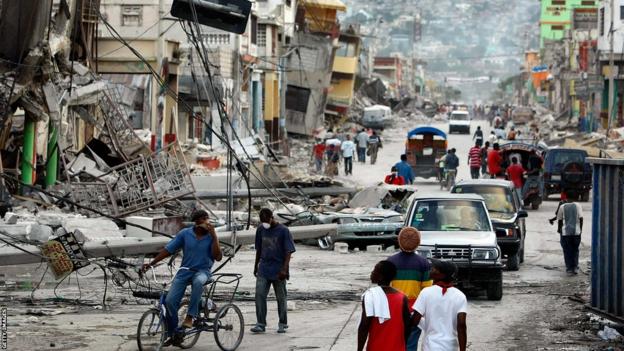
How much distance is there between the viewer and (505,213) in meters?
24.7

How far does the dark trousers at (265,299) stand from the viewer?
1546 centimetres

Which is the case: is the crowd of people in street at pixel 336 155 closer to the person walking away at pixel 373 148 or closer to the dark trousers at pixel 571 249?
the person walking away at pixel 373 148

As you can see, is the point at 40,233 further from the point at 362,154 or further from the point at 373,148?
the point at 362,154

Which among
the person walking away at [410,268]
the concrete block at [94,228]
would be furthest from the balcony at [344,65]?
the person walking away at [410,268]

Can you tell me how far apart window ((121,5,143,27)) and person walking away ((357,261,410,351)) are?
40.7 m

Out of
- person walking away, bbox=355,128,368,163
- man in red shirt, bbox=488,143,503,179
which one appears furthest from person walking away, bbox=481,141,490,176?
person walking away, bbox=355,128,368,163

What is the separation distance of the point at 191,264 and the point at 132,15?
36661 mm

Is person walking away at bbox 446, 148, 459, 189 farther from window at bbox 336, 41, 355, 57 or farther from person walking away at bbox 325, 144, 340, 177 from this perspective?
window at bbox 336, 41, 355, 57

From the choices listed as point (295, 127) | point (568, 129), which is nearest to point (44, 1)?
point (295, 127)

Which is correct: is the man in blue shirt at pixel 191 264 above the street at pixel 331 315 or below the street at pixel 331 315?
above

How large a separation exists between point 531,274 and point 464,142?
59060 mm

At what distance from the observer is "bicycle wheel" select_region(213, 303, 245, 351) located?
14188mm

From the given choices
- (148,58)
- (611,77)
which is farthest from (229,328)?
(611,77)

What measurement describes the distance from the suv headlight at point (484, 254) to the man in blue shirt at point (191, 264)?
18.2ft
